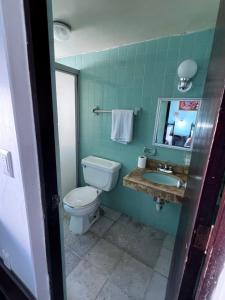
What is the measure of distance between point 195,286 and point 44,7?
993mm

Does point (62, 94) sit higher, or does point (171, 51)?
point (171, 51)

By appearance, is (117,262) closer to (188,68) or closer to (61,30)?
(188,68)

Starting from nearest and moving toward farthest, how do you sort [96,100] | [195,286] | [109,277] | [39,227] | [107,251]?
[195,286], [39,227], [109,277], [107,251], [96,100]

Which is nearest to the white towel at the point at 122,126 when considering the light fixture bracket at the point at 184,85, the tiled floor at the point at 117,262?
the light fixture bracket at the point at 184,85

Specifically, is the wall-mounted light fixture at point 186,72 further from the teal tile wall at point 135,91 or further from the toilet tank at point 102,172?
the toilet tank at point 102,172

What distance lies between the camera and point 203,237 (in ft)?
1.36

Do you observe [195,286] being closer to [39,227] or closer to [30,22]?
[39,227]

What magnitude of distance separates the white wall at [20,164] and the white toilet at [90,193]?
2.34 ft

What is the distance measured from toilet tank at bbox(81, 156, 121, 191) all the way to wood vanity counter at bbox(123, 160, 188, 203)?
0.35m

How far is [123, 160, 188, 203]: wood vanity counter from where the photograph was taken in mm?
1334

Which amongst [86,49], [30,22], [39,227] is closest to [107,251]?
[39,227]

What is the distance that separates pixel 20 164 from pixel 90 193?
1.32 metres

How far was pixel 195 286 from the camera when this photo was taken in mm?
457

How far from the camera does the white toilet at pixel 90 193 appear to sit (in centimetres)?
170
